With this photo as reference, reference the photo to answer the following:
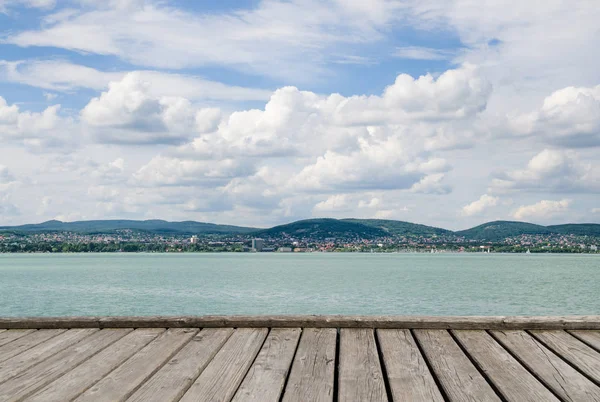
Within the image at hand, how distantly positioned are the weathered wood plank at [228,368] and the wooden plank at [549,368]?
5.86 feet

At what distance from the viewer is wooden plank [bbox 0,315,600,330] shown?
4988mm

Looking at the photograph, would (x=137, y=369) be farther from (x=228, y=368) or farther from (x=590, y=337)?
(x=590, y=337)

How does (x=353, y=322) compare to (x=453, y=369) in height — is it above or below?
above

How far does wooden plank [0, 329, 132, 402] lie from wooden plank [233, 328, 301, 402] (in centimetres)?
118

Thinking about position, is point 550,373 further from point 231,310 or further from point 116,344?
point 231,310

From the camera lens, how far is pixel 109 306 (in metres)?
44.5

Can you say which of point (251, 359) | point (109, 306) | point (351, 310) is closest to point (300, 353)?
point (251, 359)

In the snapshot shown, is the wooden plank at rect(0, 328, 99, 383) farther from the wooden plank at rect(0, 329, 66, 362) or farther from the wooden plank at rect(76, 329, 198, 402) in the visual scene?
the wooden plank at rect(76, 329, 198, 402)

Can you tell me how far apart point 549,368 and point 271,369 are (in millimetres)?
1740

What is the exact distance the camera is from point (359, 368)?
3939 millimetres

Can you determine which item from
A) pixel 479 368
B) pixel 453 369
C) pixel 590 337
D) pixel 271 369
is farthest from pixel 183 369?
pixel 590 337

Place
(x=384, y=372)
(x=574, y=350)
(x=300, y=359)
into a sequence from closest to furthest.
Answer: (x=384, y=372)
(x=300, y=359)
(x=574, y=350)

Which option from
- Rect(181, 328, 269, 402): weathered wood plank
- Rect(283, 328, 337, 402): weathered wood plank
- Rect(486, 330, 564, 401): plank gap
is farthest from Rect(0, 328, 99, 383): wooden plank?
Rect(486, 330, 564, 401): plank gap

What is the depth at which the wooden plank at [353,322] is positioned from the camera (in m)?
4.99
